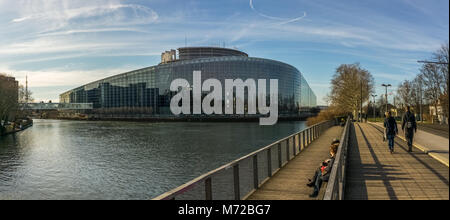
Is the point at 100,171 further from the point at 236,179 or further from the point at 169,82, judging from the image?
the point at 169,82

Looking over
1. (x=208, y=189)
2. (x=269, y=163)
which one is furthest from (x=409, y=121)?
(x=208, y=189)

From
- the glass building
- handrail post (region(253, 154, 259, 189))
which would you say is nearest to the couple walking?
handrail post (region(253, 154, 259, 189))

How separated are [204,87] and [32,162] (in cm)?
7185

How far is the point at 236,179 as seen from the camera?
6.24 metres

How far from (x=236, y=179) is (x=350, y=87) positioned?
4550 centimetres

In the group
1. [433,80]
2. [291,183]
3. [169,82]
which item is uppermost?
[169,82]

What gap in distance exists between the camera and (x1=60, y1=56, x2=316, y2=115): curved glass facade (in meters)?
92.9

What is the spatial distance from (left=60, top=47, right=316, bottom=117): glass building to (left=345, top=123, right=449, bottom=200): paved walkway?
8206cm
